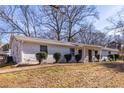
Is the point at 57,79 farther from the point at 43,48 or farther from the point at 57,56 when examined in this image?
the point at 57,56

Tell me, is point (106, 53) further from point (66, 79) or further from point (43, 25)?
point (66, 79)

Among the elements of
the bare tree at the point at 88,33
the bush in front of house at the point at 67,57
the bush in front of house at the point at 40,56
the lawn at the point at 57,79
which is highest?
the bare tree at the point at 88,33

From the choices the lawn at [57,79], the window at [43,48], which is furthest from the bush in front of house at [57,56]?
the lawn at [57,79]

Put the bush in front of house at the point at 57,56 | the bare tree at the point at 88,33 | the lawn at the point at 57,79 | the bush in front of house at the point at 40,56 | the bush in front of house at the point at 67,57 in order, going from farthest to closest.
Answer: the bare tree at the point at 88,33 → the bush in front of house at the point at 67,57 → the bush in front of house at the point at 57,56 → the bush in front of house at the point at 40,56 → the lawn at the point at 57,79

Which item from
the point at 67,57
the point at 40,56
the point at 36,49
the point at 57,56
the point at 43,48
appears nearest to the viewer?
the point at 40,56

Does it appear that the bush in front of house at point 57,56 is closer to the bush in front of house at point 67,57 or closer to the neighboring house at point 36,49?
the neighboring house at point 36,49

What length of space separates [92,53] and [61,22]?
9635 mm

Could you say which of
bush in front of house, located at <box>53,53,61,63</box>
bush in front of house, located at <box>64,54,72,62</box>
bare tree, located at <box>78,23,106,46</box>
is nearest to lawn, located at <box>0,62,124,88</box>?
bush in front of house, located at <box>53,53,61,63</box>

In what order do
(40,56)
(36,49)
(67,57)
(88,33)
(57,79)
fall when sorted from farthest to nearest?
1. (88,33)
2. (67,57)
3. (36,49)
4. (40,56)
5. (57,79)

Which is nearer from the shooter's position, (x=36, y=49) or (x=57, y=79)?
(x=57, y=79)

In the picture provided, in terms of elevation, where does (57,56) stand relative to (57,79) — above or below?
above

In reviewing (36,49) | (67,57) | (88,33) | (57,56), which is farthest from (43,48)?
(88,33)

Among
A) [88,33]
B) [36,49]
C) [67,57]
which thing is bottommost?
[67,57]
